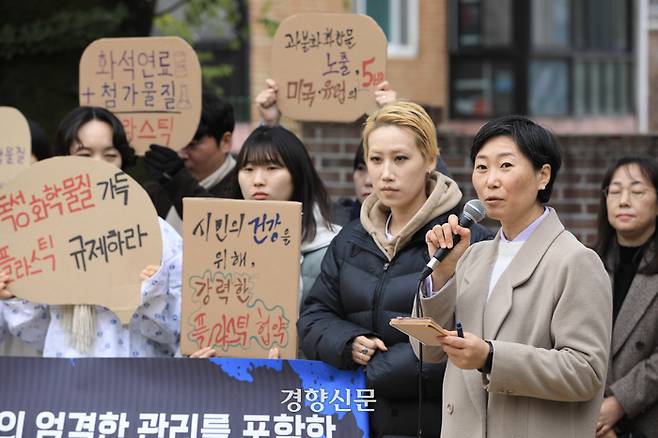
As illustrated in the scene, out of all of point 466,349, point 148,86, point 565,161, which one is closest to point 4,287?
point 148,86

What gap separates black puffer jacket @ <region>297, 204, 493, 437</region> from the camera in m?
4.32

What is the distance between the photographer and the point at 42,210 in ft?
16.3

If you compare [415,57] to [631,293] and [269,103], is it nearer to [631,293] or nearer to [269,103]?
[269,103]

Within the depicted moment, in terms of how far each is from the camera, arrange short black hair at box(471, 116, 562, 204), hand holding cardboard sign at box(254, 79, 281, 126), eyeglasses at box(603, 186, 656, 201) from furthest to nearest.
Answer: hand holding cardboard sign at box(254, 79, 281, 126) < eyeglasses at box(603, 186, 656, 201) < short black hair at box(471, 116, 562, 204)

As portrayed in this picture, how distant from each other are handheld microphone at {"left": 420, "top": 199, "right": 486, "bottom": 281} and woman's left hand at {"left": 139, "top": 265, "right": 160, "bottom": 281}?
1.49m

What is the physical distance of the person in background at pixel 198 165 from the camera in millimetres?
5508

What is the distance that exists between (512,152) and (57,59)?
395cm

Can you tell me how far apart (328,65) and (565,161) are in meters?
2.35

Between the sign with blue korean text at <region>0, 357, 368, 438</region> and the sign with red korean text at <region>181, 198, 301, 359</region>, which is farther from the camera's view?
the sign with red korean text at <region>181, 198, 301, 359</region>

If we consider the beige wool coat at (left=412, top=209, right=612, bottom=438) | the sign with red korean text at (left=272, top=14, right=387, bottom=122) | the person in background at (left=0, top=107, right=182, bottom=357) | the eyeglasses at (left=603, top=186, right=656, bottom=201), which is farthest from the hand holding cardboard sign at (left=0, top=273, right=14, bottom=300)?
the eyeglasses at (left=603, top=186, right=656, bottom=201)

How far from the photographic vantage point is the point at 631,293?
16.5ft

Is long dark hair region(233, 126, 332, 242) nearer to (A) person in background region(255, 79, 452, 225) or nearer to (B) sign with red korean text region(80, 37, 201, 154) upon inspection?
(A) person in background region(255, 79, 452, 225)

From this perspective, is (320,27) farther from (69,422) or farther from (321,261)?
(69,422)

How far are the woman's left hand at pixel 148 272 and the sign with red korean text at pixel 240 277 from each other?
177mm
